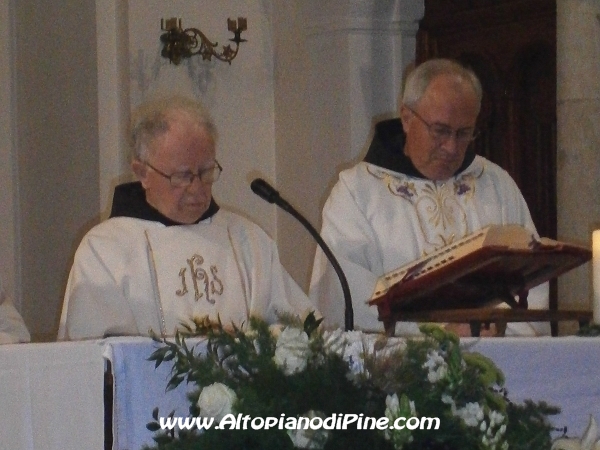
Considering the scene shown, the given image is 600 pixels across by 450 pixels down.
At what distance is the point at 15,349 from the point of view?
9.28 ft

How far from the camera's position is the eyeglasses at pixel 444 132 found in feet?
15.0

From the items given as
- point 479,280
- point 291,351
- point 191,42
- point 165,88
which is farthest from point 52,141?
point 291,351

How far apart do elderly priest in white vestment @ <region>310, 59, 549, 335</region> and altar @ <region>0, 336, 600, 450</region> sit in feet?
4.39

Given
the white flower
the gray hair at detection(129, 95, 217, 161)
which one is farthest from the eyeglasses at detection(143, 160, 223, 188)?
the white flower

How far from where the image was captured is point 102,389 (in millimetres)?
2740

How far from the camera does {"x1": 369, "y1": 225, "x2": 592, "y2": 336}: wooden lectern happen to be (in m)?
3.41

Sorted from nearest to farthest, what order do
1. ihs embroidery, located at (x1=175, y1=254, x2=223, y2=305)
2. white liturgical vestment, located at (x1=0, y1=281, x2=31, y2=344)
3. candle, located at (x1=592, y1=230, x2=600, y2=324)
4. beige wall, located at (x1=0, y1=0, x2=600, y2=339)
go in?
candle, located at (x1=592, y1=230, x2=600, y2=324), white liturgical vestment, located at (x1=0, y1=281, x2=31, y2=344), ihs embroidery, located at (x1=175, y1=254, x2=223, y2=305), beige wall, located at (x1=0, y1=0, x2=600, y2=339)

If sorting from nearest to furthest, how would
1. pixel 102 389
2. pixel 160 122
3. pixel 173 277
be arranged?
pixel 102 389 < pixel 160 122 < pixel 173 277

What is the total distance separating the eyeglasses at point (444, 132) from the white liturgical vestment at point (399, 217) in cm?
31

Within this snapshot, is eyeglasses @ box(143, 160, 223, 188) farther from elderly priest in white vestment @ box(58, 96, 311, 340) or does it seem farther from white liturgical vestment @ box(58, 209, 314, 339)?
white liturgical vestment @ box(58, 209, 314, 339)

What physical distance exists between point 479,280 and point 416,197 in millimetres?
1298

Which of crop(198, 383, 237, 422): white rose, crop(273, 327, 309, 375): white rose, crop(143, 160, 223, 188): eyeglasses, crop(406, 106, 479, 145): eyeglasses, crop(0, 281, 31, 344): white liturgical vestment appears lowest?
crop(0, 281, 31, 344): white liturgical vestment

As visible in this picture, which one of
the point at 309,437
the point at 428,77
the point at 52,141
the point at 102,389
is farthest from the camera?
the point at 52,141

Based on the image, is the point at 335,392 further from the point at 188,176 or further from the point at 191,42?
the point at 191,42
